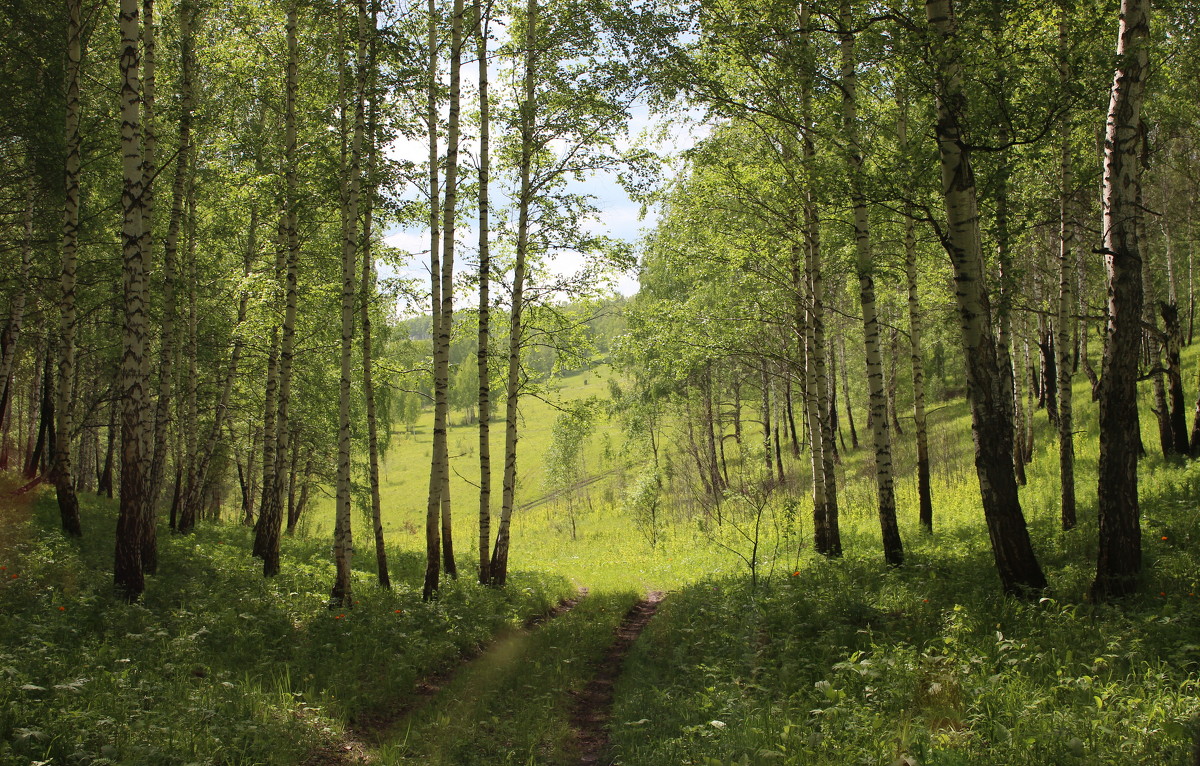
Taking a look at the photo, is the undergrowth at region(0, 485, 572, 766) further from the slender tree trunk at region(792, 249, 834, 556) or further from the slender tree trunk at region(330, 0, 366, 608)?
the slender tree trunk at region(792, 249, 834, 556)

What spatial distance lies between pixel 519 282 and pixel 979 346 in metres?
9.01

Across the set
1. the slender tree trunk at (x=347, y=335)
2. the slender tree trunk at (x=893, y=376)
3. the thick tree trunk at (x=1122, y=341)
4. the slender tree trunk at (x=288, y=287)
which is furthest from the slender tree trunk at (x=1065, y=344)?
the slender tree trunk at (x=893, y=376)

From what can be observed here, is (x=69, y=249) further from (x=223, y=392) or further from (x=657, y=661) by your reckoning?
(x=657, y=661)

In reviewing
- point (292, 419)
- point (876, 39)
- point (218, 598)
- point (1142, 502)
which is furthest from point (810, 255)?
point (292, 419)

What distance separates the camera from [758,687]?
6168 mm

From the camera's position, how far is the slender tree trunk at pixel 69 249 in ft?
35.2

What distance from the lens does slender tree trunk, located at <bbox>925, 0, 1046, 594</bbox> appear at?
723 centimetres

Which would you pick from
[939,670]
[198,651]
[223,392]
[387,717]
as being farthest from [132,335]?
[939,670]

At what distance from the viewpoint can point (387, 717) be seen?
21.9 feet

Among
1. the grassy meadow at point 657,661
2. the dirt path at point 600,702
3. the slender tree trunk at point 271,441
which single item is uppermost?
the slender tree trunk at point 271,441

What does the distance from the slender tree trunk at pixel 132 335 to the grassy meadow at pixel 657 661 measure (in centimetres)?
65

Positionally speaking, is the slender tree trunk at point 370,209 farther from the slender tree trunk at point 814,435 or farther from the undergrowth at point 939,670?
the slender tree trunk at point 814,435

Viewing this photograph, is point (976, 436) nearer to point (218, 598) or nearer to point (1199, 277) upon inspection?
point (218, 598)

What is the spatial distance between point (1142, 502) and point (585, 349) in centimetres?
1016
